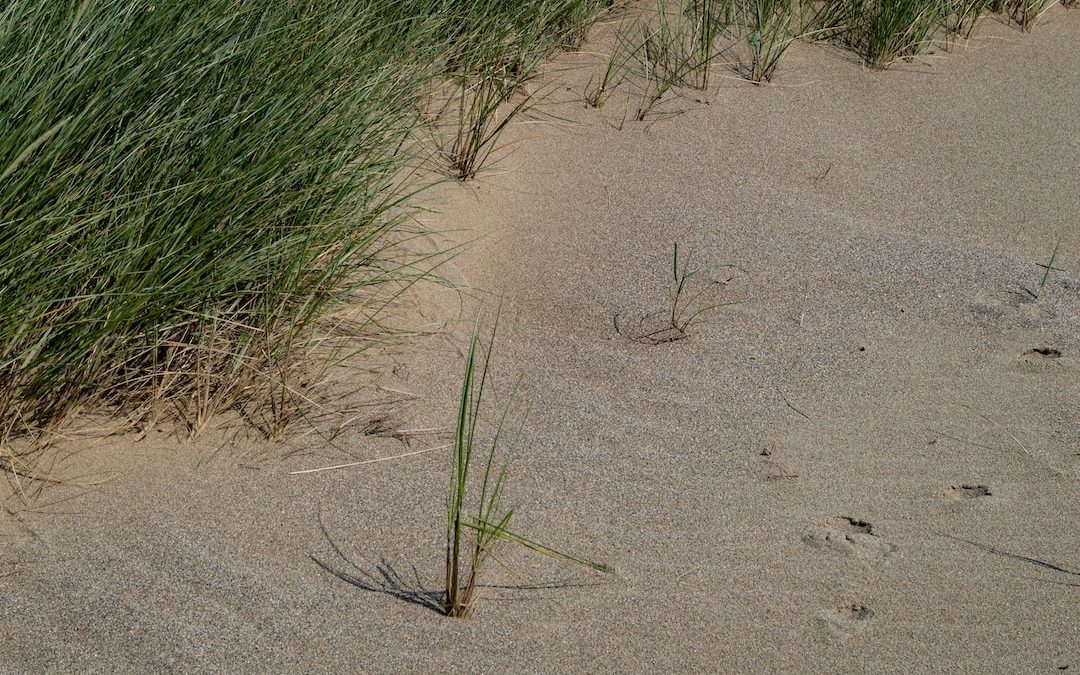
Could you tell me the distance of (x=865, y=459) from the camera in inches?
89.9

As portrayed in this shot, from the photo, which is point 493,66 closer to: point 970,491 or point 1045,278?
point 1045,278

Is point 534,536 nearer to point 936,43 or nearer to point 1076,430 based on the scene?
point 1076,430

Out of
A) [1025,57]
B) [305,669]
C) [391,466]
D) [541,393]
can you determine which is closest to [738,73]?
[1025,57]

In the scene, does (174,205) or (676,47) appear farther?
(676,47)

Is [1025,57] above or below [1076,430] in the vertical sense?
above

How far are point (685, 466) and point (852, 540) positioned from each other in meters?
0.36

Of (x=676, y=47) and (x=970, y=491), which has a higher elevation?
(x=676, y=47)

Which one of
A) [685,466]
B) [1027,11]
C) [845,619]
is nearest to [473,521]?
[685,466]

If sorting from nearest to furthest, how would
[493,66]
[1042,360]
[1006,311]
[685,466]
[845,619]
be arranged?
1. [845,619]
2. [685,466]
3. [1042,360]
4. [1006,311]
5. [493,66]

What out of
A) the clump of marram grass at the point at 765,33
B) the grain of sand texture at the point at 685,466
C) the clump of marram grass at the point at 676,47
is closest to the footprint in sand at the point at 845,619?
the grain of sand texture at the point at 685,466

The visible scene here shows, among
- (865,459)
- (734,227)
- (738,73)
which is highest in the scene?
(738,73)

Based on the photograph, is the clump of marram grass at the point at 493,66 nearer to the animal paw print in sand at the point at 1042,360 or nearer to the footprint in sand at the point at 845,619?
the animal paw print in sand at the point at 1042,360

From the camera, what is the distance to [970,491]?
2197 mm

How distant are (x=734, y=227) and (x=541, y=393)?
2.83 feet
